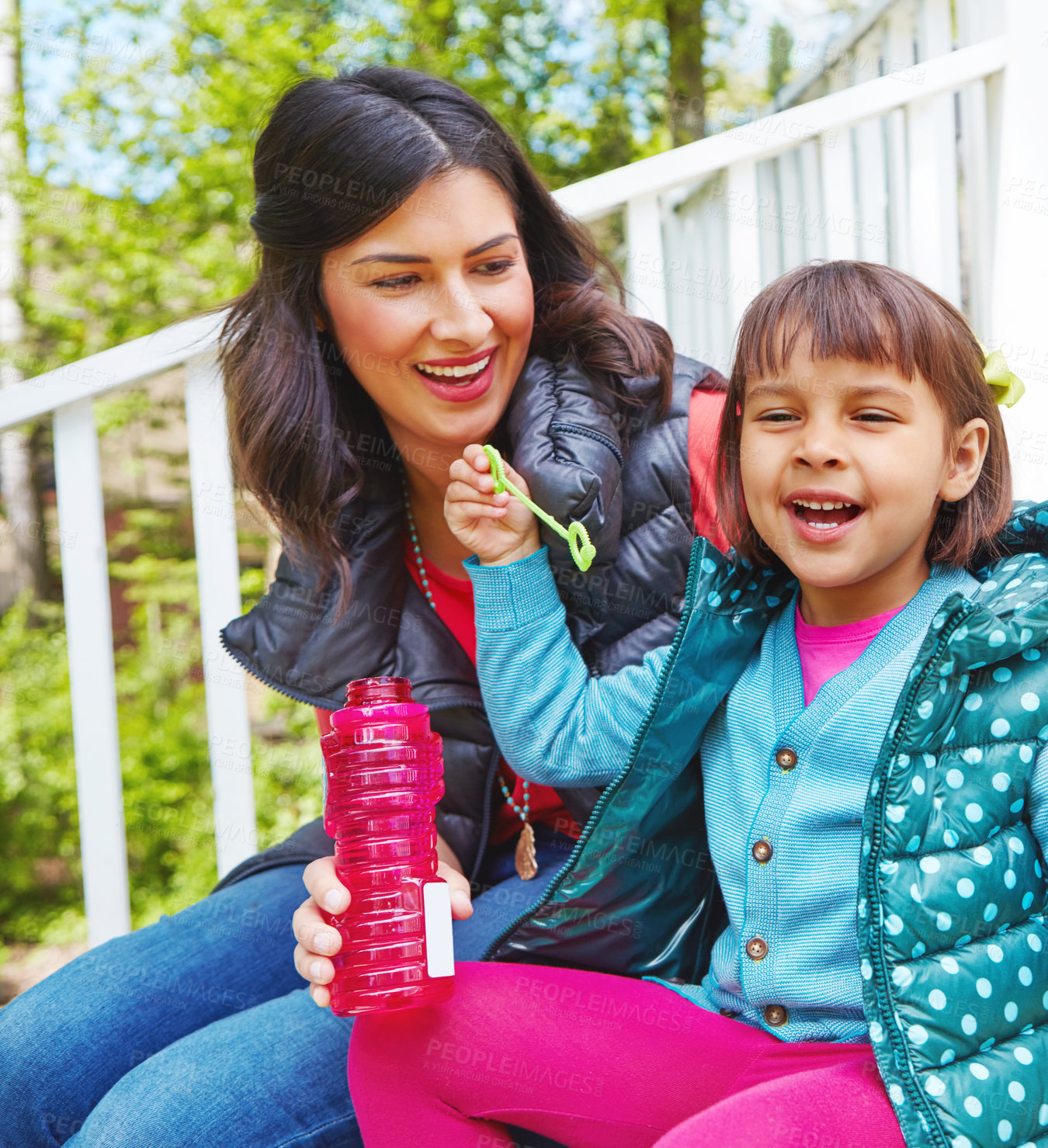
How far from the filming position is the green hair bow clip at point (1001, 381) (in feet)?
4.64

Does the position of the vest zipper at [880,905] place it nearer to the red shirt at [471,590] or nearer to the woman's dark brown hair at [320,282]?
the red shirt at [471,590]

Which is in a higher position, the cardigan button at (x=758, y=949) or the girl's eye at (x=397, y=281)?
the girl's eye at (x=397, y=281)

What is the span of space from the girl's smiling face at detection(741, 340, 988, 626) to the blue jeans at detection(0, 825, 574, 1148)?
2.40 ft

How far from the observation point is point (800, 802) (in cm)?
129

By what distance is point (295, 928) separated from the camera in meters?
1.31

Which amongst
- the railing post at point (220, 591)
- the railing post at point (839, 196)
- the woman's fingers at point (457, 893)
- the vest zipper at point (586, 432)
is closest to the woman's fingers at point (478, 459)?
the vest zipper at point (586, 432)

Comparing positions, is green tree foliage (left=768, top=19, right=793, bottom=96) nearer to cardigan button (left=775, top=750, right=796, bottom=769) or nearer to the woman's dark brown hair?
the woman's dark brown hair

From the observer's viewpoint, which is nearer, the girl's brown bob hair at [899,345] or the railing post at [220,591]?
the girl's brown bob hair at [899,345]

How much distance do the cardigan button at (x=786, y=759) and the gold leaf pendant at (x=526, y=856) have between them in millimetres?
556

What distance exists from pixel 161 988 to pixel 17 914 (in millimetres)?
4631

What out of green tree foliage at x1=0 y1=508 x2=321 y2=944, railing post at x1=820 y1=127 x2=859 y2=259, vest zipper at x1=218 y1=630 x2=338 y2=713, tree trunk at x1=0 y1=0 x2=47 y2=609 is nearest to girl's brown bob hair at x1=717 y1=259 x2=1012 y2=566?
vest zipper at x1=218 y1=630 x2=338 y2=713

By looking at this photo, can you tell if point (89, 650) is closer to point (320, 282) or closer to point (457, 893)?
point (320, 282)

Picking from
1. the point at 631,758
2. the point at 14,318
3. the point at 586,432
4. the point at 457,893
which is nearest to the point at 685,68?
the point at 14,318

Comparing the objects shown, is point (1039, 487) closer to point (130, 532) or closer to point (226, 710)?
point (226, 710)
